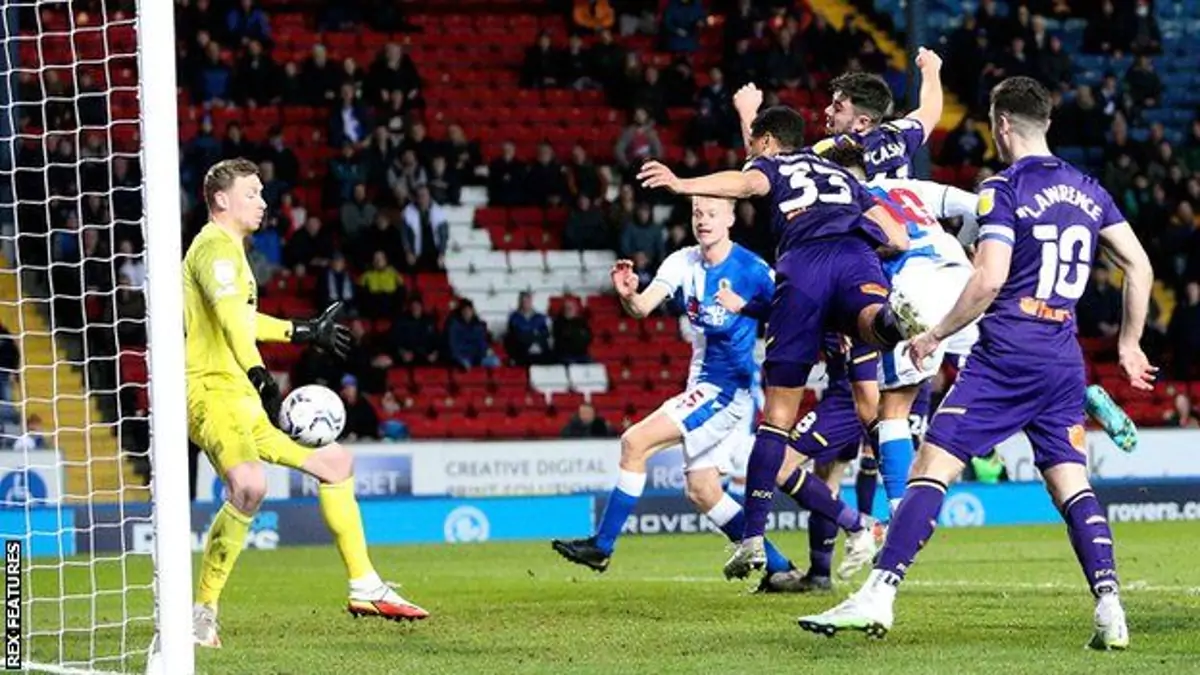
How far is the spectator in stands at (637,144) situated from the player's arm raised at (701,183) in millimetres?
16095

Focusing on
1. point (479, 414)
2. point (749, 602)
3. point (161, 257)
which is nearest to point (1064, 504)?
point (749, 602)

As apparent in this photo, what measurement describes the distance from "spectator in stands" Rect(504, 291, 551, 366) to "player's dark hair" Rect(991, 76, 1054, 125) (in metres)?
15.2

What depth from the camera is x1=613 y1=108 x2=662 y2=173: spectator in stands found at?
2614 cm

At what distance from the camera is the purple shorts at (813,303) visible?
11.0m

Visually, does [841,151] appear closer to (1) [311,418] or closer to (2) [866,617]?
(1) [311,418]

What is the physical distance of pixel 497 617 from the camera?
11141 millimetres

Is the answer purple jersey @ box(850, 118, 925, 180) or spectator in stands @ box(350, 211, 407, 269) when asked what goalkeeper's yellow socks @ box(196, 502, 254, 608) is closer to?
purple jersey @ box(850, 118, 925, 180)

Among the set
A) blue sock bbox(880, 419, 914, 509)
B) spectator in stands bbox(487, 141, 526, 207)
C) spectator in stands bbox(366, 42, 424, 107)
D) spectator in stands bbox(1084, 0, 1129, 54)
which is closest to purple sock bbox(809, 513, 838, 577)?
blue sock bbox(880, 419, 914, 509)

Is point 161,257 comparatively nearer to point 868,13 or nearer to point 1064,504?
point 1064,504

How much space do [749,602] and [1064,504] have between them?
2.82m

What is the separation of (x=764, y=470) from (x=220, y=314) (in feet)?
9.56

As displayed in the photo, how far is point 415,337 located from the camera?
77.3 ft

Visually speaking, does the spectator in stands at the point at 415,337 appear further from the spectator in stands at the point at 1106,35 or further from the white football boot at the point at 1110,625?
the white football boot at the point at 1110,625

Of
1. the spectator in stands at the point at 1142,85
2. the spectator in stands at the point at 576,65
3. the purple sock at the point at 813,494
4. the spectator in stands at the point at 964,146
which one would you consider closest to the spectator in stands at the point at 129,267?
the spectator in stands at the point at 576,65
